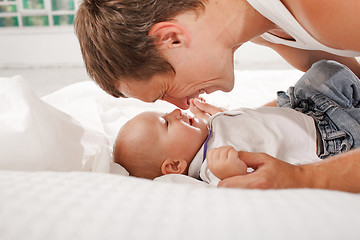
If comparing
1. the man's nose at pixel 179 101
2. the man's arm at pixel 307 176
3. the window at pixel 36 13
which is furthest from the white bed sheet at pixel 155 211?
the window at pixel 36 13

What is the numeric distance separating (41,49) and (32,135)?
324 centimetres

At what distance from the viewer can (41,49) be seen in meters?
3.83

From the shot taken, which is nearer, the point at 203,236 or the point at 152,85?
the point at 203,236

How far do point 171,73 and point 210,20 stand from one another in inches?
7.2

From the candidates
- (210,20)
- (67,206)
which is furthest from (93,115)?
(67,206)

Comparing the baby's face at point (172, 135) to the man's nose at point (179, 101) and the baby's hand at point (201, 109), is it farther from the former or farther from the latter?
the baby's hand at point (201, 109)

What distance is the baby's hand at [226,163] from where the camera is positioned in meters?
0.85

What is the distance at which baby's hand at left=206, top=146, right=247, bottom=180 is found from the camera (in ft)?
2.79

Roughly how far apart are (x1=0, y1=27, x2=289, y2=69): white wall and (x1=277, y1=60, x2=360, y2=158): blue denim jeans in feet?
8.17

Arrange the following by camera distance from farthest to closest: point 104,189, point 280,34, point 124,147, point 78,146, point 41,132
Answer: point 280,34, point 124,147, point 78,146, point 41,132, point 104,189

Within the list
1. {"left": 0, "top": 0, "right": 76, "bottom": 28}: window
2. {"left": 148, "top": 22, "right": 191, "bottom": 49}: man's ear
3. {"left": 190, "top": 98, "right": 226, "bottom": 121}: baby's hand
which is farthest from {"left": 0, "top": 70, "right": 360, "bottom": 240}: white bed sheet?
{"left": 0, "top": 0, "right": 76, "bottom": 28}: window

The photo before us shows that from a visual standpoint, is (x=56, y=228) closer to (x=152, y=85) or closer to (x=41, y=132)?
(x=41, y=132)

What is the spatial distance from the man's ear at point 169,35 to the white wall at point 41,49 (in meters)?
2.87

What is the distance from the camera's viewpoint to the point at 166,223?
519 mm
